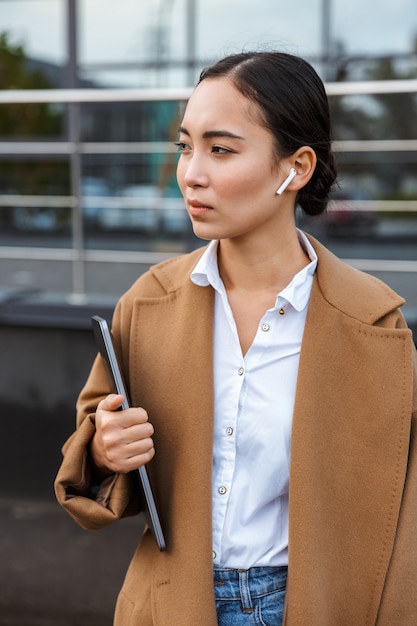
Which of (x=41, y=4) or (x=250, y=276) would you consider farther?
(x=41, y=4)

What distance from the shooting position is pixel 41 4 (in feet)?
26.6

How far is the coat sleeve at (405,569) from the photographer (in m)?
1.50

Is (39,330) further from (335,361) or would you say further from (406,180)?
(406,180)

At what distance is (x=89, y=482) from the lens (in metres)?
1.60

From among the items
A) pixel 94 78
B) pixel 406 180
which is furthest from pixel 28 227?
pixel 406 180

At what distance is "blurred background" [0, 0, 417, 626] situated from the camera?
3.00 metres

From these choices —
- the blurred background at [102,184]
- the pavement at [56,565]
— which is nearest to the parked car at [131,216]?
the blurred background at [102,184]

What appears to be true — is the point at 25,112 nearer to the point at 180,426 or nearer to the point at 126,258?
the point at 126,258

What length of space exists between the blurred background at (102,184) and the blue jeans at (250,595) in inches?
33.2

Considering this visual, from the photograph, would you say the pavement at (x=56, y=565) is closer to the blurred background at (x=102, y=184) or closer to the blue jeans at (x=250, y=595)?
the blurred background at (x=102, y=184)

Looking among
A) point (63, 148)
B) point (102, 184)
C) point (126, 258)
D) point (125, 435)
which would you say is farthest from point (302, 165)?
point (102, 184)

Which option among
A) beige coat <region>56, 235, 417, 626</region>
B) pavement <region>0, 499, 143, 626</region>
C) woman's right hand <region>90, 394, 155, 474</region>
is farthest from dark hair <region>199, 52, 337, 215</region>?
pavement <region>0, 499, 143, 626</region>

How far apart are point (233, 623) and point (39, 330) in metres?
1.62

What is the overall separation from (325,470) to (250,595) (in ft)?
0.87
